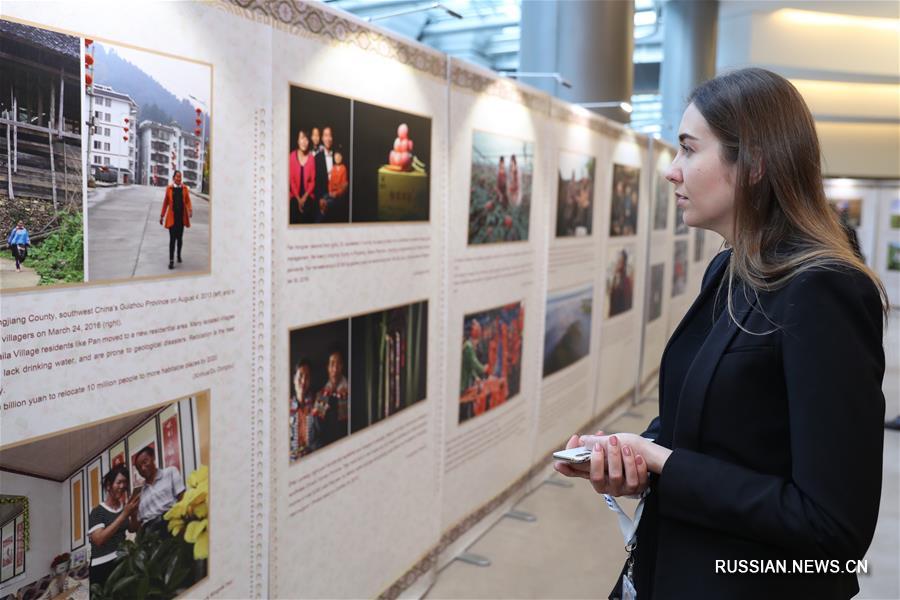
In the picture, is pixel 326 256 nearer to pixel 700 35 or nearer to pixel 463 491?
pixel 463 491

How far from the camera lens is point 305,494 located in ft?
11.2

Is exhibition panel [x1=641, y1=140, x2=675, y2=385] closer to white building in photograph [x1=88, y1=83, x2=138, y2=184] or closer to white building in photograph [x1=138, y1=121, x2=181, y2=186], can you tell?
white building in photograph [x1=138, y1=121, x2=181, y2=186]

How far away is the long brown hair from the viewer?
1674mm

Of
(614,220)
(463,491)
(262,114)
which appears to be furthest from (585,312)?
(262,114)

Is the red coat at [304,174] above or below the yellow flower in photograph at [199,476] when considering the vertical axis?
above

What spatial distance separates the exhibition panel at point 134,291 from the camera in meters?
2.17

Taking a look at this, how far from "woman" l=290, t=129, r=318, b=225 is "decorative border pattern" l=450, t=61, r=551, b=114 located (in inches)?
57.1

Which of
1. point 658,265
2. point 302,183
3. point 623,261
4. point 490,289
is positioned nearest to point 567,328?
point 490,289

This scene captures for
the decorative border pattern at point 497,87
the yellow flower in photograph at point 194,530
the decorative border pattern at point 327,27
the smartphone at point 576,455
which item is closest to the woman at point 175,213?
the decorative border pattern at point 327,27

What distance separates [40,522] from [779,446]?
2057 mm

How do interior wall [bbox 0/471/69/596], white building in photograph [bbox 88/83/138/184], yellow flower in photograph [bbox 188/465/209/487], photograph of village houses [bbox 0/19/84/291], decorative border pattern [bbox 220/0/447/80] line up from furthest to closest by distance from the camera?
decorative border pattern [bbox 220/0/447/80], yellow flower in photograph [bbox 188/465/209/487], white building in photograph [bbox 88/83/138/184], interior wall [bbox 0/471/69/596], photograph of village houses [bbox 0/19/84/291]

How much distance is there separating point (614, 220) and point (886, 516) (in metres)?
3.65

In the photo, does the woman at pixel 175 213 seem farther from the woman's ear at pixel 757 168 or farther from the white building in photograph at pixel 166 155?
the woman's ear at pixel 757 168

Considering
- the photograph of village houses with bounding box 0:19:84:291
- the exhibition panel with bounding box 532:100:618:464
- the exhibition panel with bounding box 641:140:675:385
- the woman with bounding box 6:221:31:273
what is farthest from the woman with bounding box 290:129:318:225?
the exhibition panel with bounding box 641:140:675:385
